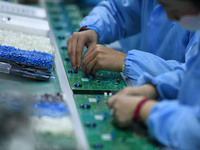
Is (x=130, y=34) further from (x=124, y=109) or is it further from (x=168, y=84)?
(x=124, y=109)

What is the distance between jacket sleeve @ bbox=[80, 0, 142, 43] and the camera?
2.58m

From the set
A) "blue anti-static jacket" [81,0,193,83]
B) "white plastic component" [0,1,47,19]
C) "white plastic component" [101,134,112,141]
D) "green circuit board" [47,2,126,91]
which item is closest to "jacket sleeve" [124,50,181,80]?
"blue anti-static jacket" [81,0,193,83]

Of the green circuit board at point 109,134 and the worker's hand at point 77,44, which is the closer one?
the green circuit board at point 109,134

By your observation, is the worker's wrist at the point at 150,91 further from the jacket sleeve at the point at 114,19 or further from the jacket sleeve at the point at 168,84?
the jacket sleeve at the point at 114,19

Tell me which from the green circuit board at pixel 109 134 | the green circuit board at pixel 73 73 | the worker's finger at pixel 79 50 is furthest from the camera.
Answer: the worker's finger at pixel 79 50

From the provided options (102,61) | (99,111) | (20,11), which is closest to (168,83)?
(99,111)

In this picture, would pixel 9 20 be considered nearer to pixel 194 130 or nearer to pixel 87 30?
pixel 87 30

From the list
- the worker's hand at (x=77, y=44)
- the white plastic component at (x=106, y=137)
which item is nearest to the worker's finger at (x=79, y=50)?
the worker's hand at (x=77, y=44)

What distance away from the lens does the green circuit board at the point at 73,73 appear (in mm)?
1954

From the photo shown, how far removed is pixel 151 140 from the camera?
1.39 m

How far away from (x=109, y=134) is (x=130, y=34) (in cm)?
169

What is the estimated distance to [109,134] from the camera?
1424 mm

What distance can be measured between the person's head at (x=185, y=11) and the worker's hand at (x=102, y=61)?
71 centimetres

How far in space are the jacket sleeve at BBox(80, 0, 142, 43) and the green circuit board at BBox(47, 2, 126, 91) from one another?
1.13ft
